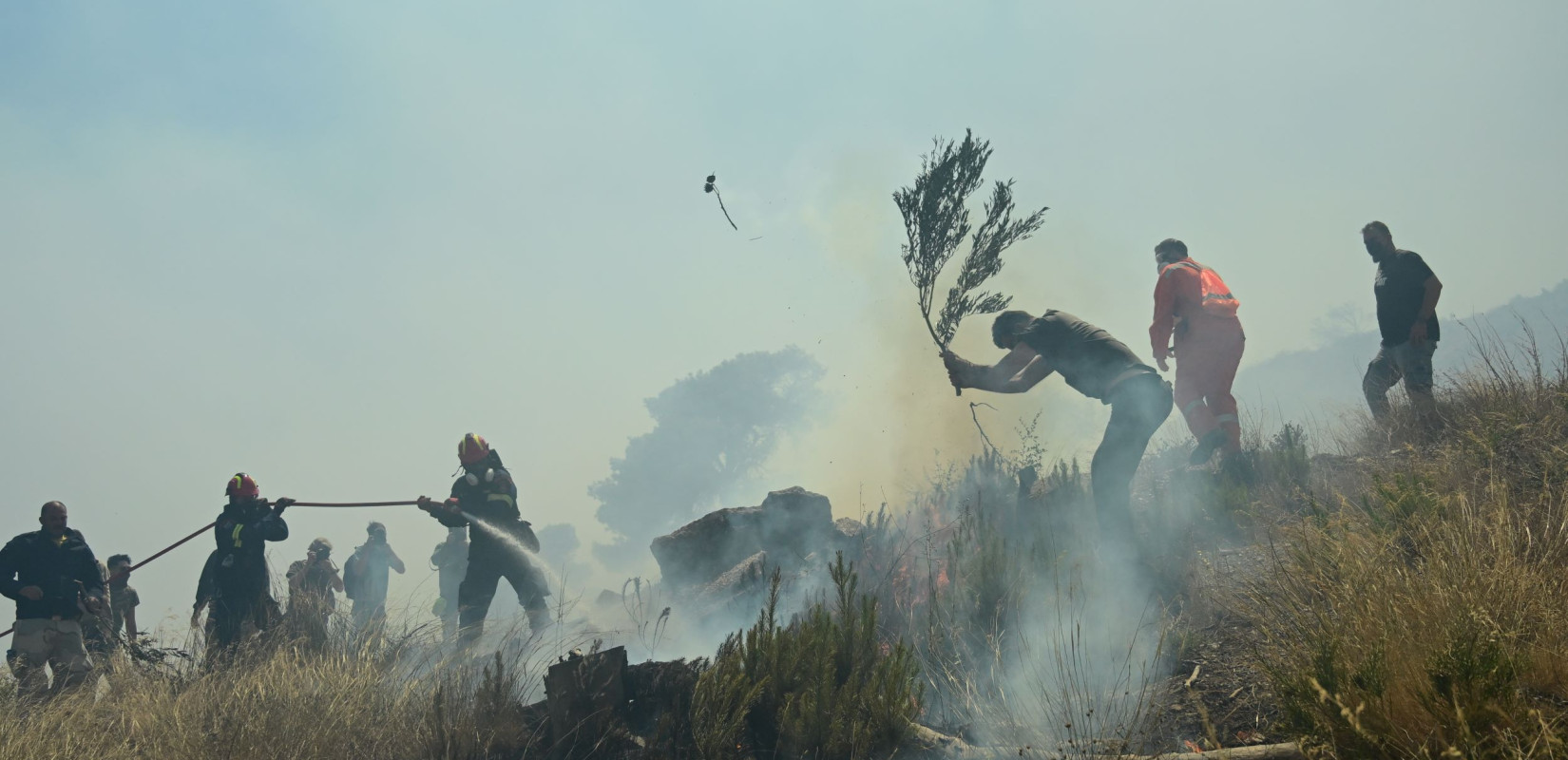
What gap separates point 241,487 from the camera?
788cm

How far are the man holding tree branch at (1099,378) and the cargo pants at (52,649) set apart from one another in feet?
23.3

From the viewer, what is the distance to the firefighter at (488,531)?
24.7 ft

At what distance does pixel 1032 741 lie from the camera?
3162mm

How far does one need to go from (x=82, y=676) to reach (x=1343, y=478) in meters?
9.34

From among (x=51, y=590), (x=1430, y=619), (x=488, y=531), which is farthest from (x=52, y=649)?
(x=1430, y=619)

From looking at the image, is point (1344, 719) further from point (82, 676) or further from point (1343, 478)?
point (82, 676)

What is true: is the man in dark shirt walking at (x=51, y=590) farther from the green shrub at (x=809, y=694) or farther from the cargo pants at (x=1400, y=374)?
the cargo pants at (x=1400, y=374)

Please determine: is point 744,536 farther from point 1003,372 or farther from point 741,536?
point 1003,372

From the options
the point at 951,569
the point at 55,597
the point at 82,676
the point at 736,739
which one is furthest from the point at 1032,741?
the point at 55,597

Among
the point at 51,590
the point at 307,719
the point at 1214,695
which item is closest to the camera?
the point at 1214,695

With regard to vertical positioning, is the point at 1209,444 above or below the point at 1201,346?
below

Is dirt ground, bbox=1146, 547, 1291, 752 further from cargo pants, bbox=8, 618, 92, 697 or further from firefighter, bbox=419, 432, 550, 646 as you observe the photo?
cargo pants, bbox=8, 618, 92, 697

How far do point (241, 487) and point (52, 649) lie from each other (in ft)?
5.75

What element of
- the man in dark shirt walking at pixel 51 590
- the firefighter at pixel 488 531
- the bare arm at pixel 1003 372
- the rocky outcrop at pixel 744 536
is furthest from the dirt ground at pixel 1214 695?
the man in dark shirt walking at pixel 51 590
